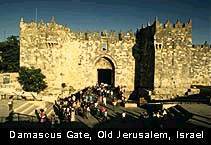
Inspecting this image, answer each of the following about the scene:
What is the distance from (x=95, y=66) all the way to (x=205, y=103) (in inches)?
541

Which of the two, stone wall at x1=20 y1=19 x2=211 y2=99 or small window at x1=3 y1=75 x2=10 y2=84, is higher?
stone wall at x1=20 y1=19 x2=211 y2=99

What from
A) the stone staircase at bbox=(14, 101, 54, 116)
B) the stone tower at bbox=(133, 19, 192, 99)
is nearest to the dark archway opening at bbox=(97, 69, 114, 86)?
the stone tower at bbox=(133, 19, 192, 99)

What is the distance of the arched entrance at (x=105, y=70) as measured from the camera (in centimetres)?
3822

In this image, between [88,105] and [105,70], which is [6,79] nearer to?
[88,105]

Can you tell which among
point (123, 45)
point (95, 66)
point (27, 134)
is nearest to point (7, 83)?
point (95, 66)

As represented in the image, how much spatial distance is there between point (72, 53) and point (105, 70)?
15.7ft

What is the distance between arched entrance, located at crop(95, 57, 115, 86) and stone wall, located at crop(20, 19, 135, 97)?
0.50 feet

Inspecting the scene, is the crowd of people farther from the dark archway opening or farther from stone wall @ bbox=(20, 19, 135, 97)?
the dark archway opening

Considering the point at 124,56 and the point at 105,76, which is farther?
the point at 105,76

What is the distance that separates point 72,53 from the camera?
3666cm

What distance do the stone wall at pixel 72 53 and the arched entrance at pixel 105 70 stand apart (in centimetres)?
15

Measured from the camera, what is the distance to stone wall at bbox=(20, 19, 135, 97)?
113 feet

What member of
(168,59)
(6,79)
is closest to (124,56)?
(168,59)

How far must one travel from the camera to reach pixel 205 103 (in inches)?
1106
